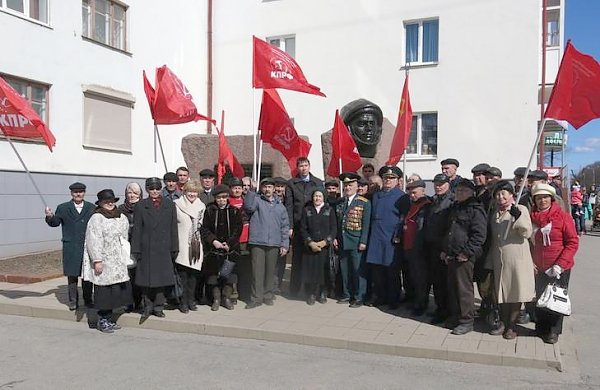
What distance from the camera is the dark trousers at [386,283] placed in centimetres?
686

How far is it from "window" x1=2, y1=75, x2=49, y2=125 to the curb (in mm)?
6207

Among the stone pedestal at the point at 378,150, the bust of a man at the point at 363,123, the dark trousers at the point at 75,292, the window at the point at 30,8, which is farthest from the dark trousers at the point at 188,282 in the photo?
the window at the point at 30,8

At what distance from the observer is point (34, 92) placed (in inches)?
470

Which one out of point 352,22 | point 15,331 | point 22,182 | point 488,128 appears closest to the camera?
point 15,331

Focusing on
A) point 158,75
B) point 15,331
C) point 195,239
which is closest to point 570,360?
point 195,239

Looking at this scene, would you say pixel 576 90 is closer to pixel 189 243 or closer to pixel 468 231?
pixel 468 231

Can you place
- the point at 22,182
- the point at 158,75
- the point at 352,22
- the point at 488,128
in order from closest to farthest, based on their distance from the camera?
the point at 158,75 → the point at 22,182 → the point at 488,128 → the point at 352,22

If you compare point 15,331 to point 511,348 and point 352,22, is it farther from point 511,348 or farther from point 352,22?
point 352,22

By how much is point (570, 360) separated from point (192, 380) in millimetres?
3579

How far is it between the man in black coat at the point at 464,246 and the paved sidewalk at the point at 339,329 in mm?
325

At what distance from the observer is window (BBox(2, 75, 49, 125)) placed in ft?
37.7

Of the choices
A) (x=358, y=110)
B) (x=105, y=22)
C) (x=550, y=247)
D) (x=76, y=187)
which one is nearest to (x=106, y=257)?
(x=76, y=187)

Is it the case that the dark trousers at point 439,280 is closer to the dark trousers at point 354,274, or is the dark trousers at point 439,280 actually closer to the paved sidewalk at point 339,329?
the paved sidewalk at point 339,329

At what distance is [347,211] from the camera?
A: 708 cm
